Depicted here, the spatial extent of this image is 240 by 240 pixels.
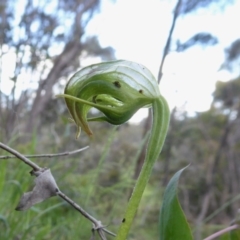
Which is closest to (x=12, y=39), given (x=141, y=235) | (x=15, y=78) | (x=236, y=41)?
(x=15, y=78)

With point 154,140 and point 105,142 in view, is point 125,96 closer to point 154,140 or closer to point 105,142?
point 154,140

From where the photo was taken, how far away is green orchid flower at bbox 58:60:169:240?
13.3 inches

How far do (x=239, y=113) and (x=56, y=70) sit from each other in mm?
2099

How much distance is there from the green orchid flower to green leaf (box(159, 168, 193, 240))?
2cm

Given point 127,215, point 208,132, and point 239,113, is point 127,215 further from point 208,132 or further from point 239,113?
point 208,132

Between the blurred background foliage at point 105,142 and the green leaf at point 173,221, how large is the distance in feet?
1.63

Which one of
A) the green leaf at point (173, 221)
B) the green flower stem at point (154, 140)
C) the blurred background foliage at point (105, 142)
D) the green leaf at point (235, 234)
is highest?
the blurred background foliage at point (105, 142)

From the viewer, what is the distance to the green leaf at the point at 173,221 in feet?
1.09

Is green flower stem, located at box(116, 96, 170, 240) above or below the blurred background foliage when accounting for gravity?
below

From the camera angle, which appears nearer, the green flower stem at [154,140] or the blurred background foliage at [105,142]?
the green flower stem at [154,140]

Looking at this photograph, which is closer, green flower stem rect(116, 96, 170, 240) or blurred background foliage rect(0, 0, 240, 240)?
green flower stem rect(116, 96, 170, 240)

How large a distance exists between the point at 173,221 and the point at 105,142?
3.37m

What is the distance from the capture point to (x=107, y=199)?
242 centimetres

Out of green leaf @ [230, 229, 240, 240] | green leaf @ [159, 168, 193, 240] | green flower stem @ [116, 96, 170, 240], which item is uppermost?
green flower stem @ [116, 96, 170, 240]
